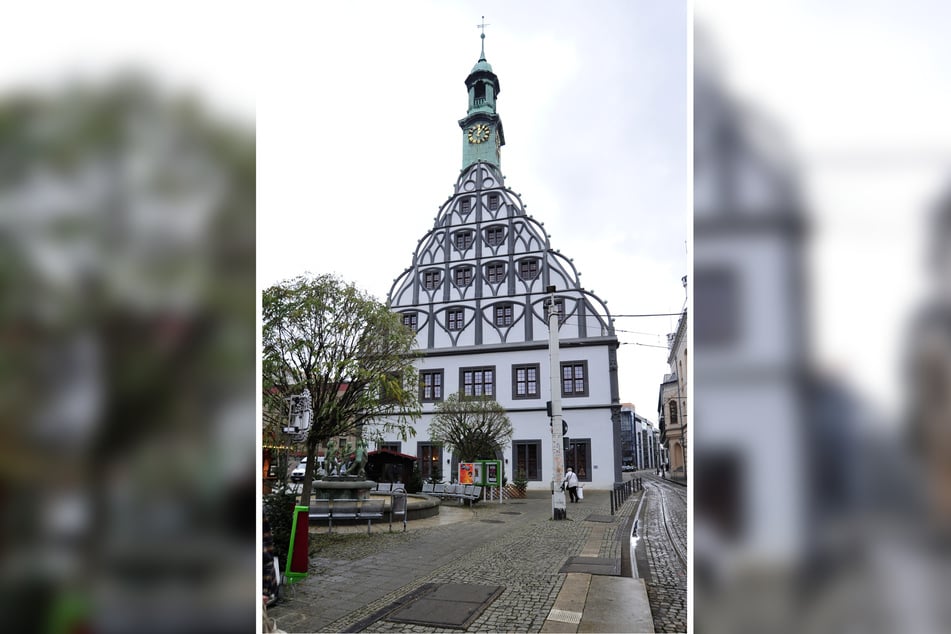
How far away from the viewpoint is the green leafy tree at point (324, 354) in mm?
8672

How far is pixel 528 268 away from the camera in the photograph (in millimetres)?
27531

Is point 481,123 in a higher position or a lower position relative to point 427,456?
higher

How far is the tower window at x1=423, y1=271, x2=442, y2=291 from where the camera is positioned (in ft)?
95.6

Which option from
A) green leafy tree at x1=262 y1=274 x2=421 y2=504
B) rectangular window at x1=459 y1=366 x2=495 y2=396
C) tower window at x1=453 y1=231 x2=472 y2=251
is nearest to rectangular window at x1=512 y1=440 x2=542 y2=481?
rectangular window at x1=459 y1=366 x2=495 y2=396

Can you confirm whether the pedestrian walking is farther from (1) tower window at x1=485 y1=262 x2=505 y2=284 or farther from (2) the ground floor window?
(1) tower window at x1=485 y1=262 x2=505 y2=284

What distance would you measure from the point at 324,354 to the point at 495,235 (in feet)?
67.0

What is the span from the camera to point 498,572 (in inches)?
272
